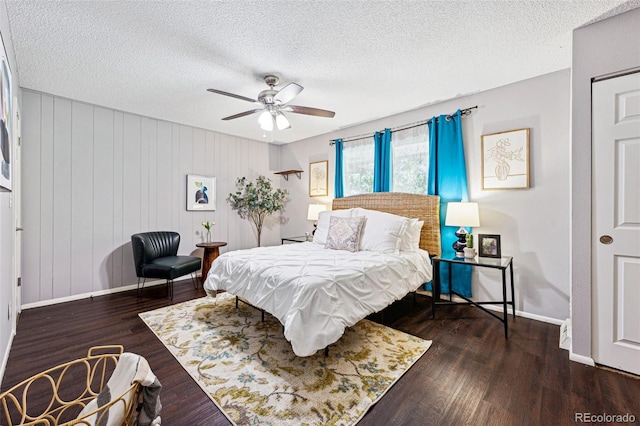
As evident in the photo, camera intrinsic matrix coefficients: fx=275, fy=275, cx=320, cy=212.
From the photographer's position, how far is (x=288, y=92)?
2.62m

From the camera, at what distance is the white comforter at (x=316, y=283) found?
6.49 ft

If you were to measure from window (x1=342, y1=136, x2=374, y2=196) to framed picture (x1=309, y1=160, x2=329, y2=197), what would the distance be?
0.44 meters

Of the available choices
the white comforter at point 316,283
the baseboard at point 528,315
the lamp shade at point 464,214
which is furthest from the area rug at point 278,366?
the lamp shade at point 464,214

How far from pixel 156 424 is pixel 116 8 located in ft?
8.51

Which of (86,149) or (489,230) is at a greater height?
(86,149)

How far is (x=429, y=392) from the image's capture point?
184 centimetres

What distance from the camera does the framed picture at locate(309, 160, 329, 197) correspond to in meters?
5.14

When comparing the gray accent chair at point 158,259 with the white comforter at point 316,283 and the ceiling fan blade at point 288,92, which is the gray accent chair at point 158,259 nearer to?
the white comforter at point 316,283

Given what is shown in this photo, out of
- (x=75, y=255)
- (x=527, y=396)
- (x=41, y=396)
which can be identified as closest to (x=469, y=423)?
(x=527, y=396)

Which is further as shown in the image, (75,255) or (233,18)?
(75,255)

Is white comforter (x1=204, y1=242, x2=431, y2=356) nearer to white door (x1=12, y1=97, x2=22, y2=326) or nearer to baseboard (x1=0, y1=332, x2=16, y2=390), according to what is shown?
baseboard (x1=0, y1=332, x2=16, y2=390)

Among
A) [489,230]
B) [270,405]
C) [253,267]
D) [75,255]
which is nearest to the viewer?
[270,405]

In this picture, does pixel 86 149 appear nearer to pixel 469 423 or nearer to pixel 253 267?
pixel 253 267

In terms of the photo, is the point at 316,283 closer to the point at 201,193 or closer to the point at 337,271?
the point at 337,271
